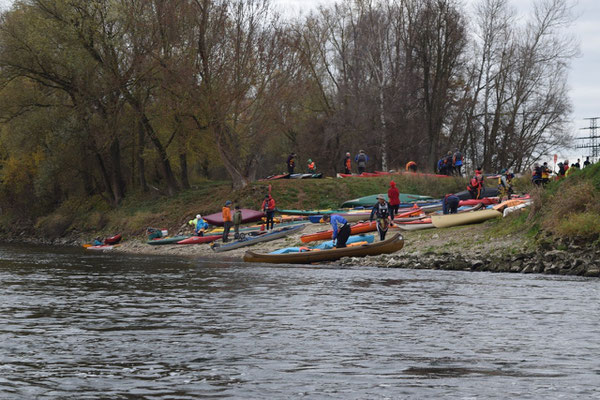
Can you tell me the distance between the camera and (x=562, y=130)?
60.1 metres

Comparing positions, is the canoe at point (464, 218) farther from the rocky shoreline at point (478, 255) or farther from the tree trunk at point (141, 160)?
the tree trunk at point (141, 160)

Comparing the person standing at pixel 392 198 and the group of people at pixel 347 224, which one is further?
the person standing at pixel 392 198

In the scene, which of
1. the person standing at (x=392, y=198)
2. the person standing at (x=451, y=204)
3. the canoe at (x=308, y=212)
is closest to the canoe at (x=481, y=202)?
the person standing at (x=451, y=204)

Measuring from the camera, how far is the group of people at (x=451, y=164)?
45344 mm

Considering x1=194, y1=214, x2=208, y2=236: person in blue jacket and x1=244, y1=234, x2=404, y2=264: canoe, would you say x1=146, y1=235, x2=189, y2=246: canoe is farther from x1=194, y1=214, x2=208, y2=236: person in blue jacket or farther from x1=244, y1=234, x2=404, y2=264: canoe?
x1=244, y1=234, x2=404, y2=264: canoe

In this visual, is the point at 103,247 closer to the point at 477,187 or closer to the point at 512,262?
the point at 477,187

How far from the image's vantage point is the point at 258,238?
36250mm

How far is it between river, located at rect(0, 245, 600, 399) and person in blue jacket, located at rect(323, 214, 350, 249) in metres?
6.76

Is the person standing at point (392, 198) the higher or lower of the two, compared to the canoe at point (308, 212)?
higher

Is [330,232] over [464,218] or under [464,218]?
under

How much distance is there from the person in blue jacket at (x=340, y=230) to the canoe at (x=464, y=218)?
16.6 ft

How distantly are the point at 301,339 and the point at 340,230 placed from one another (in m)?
16.1

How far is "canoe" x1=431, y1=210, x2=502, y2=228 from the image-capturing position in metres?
31.5

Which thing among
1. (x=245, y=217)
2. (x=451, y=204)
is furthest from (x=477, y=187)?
(x=245, y=217)
